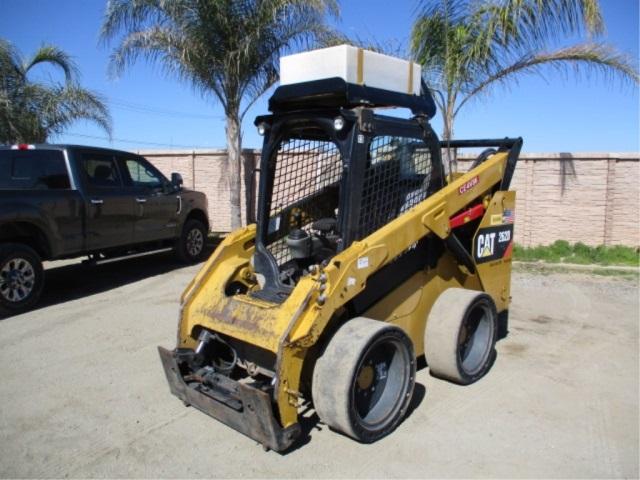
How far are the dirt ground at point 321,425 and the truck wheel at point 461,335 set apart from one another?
15 cm

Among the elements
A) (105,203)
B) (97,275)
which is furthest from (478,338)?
(97,275)

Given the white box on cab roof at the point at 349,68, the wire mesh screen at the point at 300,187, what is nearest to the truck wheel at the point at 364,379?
the wire mesh screen at the point at 300,187

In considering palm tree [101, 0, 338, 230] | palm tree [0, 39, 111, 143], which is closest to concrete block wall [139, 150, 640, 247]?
palm tree [101, 0, 338, 230]

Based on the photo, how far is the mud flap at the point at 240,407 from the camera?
3320 mm

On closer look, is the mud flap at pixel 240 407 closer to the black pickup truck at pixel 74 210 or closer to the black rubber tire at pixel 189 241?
the black pickup truck at pixel 74 210

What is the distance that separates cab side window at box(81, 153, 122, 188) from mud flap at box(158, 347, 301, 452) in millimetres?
4612

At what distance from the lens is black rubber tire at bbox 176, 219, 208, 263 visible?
9.52 meters

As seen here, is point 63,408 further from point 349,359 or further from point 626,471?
point 626,471

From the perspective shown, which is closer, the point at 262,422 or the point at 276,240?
the point at 262,422

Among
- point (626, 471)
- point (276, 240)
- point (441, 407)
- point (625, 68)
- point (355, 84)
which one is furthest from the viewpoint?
point (625, 68)

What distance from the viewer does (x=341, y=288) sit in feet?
11.6

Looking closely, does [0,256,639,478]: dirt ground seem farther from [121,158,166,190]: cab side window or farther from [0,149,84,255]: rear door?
[121,158,166,190]: cab side window

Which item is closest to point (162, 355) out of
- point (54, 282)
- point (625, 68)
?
point (54, 282)

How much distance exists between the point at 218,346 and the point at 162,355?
16.8 inches
